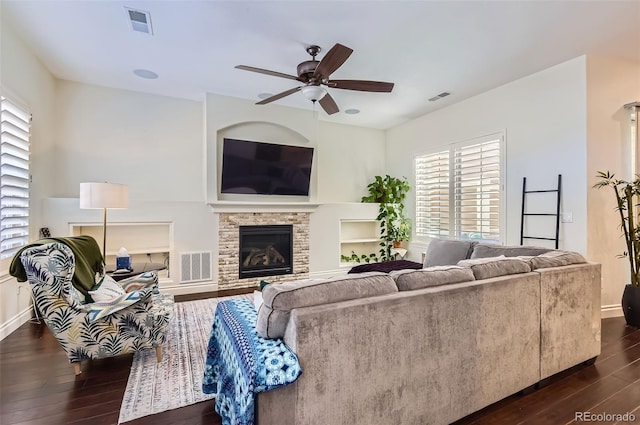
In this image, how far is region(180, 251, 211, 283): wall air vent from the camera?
484cm

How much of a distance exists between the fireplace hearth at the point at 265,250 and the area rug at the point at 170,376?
1865 millimetres

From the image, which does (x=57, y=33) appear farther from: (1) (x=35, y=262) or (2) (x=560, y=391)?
(2) (x=560, y=391)

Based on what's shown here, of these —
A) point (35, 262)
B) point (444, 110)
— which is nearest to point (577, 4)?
point (444, 110)

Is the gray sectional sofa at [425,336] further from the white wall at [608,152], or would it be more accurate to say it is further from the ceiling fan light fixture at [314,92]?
the ceiling fan light fixture at [314,92]

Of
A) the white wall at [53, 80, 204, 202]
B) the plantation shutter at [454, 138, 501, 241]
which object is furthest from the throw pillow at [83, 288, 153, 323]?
the plantation shutter at [454, 138, 501, 241]

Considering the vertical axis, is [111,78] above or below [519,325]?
above

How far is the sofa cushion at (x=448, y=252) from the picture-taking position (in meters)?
3.59

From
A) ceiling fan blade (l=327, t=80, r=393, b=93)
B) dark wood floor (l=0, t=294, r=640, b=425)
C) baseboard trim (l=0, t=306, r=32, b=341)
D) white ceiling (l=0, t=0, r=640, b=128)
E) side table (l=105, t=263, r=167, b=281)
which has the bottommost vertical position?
dark wood floor (l=0, t=294, r=640, b=425)

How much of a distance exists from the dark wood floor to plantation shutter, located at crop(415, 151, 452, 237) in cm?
285

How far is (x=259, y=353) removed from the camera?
1.43m

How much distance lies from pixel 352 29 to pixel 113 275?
3425mm

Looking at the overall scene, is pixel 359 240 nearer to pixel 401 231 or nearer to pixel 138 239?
pixel 401 231

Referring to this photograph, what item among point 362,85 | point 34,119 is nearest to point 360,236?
point 362,85

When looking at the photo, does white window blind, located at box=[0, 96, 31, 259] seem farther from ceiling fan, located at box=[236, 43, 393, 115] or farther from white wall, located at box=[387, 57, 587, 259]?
white wall, located at box=[387, 57, 587, 259]
